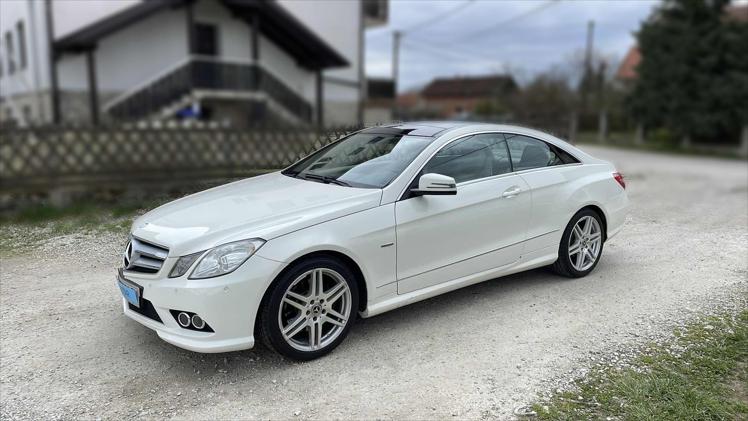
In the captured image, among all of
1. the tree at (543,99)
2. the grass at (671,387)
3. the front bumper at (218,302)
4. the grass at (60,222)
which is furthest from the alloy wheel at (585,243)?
the tree at (543,99)

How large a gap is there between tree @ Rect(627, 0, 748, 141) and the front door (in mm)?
21623

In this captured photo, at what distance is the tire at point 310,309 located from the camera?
10.7 ft

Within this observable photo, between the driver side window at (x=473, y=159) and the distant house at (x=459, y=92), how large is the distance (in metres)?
43.9

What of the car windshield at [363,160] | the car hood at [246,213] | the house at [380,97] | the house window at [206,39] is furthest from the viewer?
the house at [380,97]

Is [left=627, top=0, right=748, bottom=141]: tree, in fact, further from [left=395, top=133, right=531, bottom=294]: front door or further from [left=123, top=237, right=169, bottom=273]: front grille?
[left=123, top=237, right=169, bottom=273]: front grille

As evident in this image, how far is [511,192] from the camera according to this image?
4.43m

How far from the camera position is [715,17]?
22.8m

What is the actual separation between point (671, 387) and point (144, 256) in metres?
3.33

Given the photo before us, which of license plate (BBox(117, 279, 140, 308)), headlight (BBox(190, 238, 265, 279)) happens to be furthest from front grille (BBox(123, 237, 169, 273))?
headlight (BBox(190, 238, 265, 279))

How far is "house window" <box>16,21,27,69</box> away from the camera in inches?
281

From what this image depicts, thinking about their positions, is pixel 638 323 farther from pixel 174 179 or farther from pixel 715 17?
pixel 715 17

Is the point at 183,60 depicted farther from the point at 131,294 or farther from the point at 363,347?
the point at 363,347

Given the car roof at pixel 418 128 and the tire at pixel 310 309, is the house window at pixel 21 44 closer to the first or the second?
the car roof at pixel 418 128

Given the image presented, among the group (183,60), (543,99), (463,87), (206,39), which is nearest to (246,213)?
(183,60)
